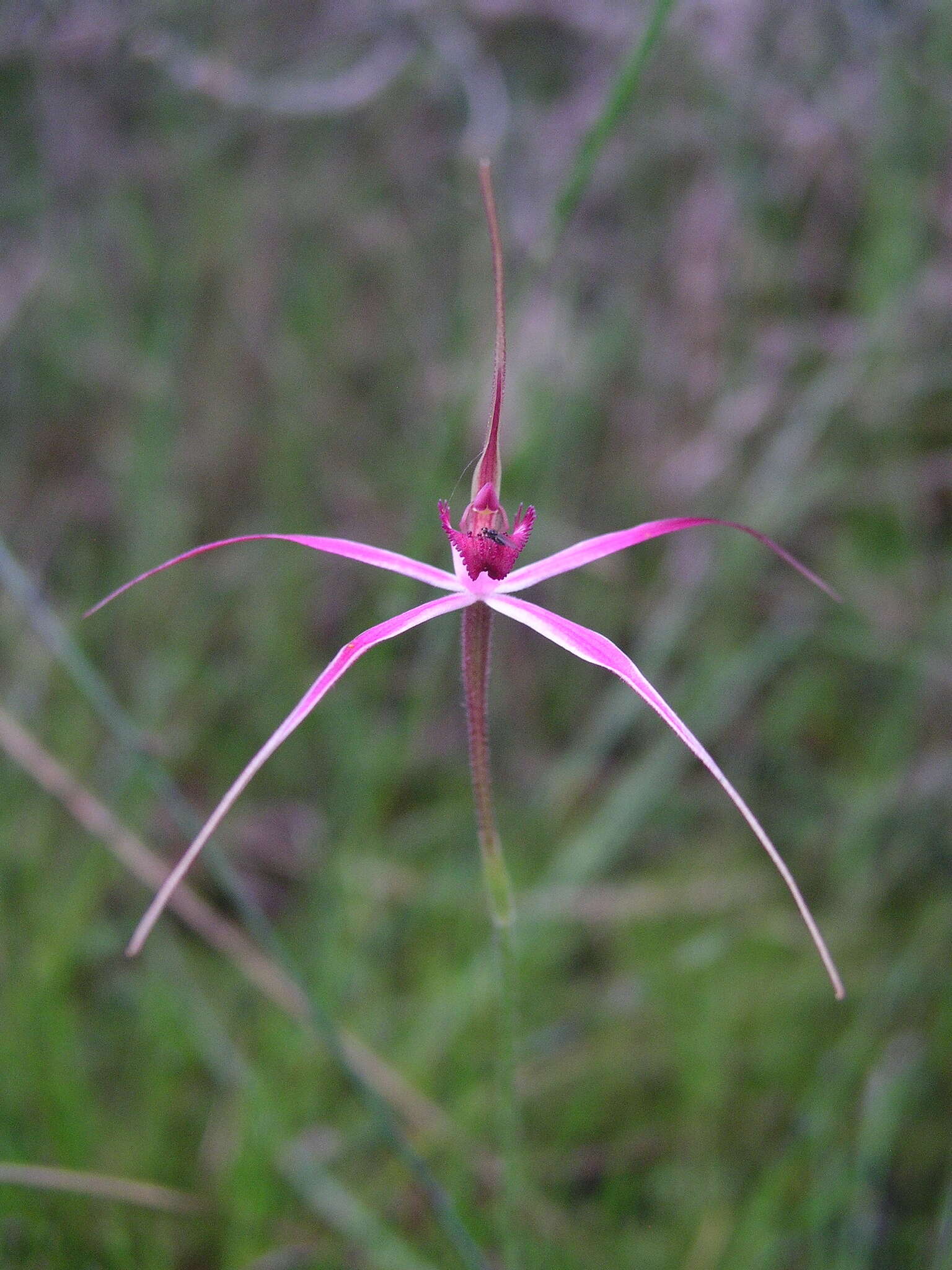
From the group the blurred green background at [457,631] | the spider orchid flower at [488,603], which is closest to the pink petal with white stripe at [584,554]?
the spider orchid flower at [488,603]

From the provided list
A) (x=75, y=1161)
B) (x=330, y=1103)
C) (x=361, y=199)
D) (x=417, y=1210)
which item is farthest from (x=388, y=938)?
(x=361, y=199)

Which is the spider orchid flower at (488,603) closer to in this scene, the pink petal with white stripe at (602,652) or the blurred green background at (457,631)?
the pink petal with white stripe at (602,652)

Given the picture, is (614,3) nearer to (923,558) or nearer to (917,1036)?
(923,558)

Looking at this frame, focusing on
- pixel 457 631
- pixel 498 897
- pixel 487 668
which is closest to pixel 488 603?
pixel 487 668

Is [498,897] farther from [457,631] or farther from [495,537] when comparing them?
[457,631]

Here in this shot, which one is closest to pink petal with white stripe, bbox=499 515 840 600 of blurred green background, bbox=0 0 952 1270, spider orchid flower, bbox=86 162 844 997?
spider orchid flower, bbox=86 162 844 997

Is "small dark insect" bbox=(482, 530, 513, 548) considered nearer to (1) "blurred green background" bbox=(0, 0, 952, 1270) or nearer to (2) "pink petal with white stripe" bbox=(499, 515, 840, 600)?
(2) "pink petal with white stripe" bbox=(499, 515, 840, 600)
